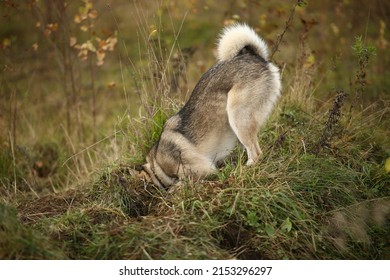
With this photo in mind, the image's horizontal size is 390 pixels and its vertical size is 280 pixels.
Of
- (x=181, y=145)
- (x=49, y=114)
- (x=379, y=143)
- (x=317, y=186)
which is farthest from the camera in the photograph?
(x=49, y=114)

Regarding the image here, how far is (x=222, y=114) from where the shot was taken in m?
4.84

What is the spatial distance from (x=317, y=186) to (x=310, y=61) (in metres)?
2.37

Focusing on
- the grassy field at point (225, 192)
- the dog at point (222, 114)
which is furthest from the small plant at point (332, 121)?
the dog at point (222, 114)

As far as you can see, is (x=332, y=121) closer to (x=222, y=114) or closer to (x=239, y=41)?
(x=222, y=114)

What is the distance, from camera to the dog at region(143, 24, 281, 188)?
4688 millimetres

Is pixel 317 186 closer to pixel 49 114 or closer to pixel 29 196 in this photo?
pixel 29 196

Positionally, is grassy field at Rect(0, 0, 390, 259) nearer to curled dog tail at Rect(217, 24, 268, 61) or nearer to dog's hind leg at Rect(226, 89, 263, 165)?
dog's hind leg at Rect(226, 89, 263, 165)

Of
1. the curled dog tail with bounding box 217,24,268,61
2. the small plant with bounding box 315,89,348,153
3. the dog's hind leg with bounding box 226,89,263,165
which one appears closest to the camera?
the small plant with bounding box 315,89,348,153

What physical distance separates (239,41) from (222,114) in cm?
74

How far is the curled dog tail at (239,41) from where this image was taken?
487cm

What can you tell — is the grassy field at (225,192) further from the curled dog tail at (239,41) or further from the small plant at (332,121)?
the curled dog tail at (239,41)

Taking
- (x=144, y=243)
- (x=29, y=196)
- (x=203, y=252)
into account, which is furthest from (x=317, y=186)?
(x=29, y=196)

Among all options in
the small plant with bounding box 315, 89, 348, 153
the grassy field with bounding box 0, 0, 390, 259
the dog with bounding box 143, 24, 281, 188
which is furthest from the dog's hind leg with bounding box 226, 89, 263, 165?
the small plant with bounding box 315, 89, 348, 153
